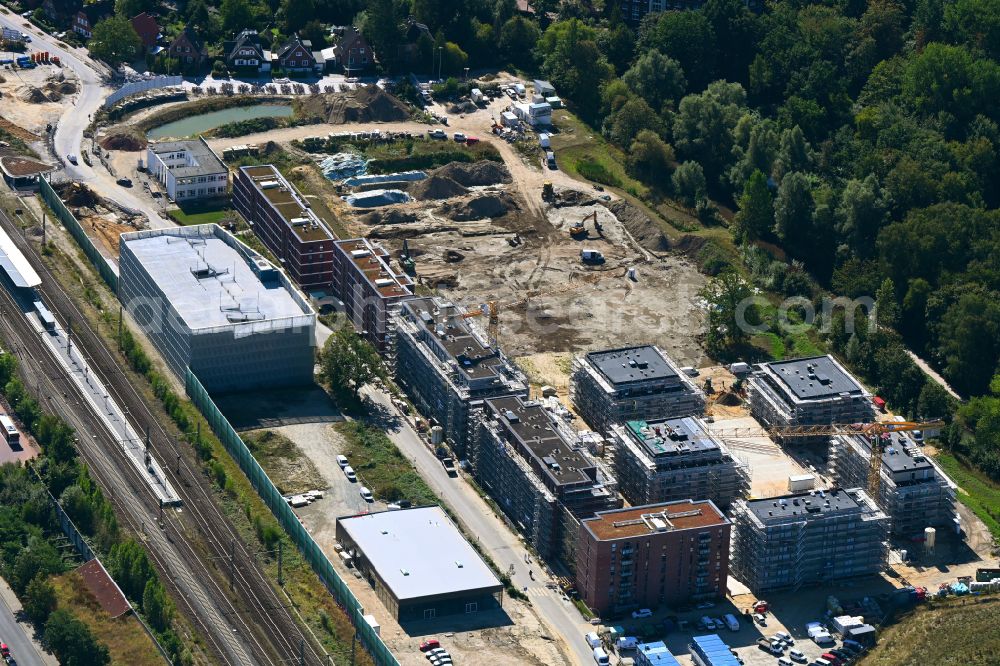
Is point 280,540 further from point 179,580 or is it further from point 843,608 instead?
point 843,608

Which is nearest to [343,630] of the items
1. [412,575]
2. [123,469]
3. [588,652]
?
[412,575]

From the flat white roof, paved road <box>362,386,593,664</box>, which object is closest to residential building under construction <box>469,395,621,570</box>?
paved road <box>362,386,593,664</box>

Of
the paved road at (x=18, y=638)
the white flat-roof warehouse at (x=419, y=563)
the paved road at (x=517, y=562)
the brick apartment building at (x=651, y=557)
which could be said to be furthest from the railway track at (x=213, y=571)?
the brick apartment building at (x=651, y=557)

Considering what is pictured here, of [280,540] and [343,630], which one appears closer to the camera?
[343,630]

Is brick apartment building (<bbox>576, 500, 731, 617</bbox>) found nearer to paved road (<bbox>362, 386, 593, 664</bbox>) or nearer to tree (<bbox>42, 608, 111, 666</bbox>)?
paved road (<bbox>362, 386, 593, 664</bbox>)

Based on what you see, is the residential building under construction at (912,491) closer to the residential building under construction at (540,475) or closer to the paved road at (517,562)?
the residential building under construction at (540,475)
